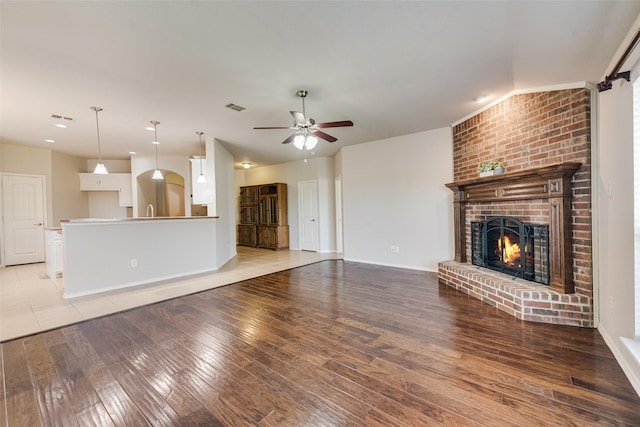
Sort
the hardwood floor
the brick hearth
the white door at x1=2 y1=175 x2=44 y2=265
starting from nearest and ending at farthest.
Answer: the hardwood floor < the brick hearth < the white door at x1=2 y1=175 x2=44 y2=265

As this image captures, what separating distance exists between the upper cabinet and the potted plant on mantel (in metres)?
8.17

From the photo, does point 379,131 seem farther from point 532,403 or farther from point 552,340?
point 532,403

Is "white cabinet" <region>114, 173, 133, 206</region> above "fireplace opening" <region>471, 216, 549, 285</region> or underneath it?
above

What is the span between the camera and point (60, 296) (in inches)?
145

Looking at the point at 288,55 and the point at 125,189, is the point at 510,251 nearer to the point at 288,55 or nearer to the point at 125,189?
the point at 288,55

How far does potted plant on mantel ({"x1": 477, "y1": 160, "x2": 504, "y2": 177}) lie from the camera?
3397mm

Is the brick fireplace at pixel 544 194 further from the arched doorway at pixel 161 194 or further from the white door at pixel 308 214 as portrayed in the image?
the arched doorway at pixel 161 194

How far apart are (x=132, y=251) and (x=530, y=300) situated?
532 centimetres

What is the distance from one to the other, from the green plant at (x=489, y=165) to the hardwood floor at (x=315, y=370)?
5.78 feet

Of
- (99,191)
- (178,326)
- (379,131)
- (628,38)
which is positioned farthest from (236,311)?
(99,191)

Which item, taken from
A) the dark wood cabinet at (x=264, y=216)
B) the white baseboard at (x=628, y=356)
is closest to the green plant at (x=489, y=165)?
the white baseboard at (x=628, y=356)

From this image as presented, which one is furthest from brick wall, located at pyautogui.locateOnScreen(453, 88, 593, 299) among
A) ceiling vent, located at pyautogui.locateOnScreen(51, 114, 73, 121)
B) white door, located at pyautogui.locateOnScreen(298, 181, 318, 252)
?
ceiling vent, located at pyautogui.locateOnScreen(51, 114, 73, 121)

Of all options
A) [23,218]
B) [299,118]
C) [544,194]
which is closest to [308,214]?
[299,118]

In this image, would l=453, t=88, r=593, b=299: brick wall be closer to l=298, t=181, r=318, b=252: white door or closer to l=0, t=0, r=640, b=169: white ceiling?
l=0, t=0, r=640, b=169: white ceiling
